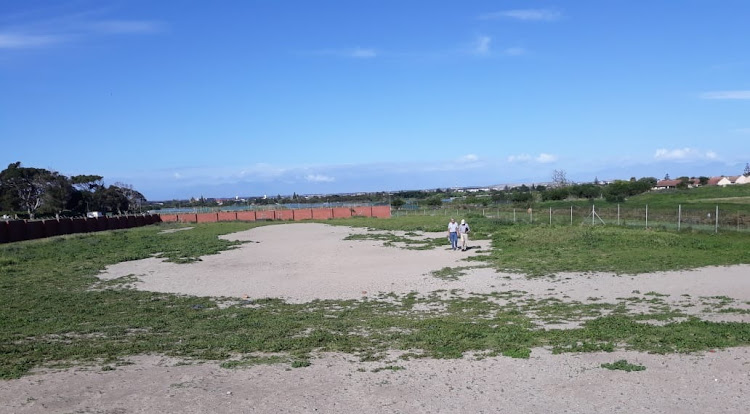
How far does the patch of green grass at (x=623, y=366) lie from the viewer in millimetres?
7953

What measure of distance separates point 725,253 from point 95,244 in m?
32.8

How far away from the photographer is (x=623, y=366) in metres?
8.06

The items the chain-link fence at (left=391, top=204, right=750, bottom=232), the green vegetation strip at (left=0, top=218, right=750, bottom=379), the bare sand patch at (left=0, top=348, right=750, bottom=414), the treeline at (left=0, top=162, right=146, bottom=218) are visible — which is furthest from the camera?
the treeline at (left=0, top=162, right=146, bottom=218)

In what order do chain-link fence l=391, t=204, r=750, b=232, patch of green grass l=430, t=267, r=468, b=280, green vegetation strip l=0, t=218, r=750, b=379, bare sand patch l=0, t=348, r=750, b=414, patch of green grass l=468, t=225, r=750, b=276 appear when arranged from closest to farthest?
bare sand patch l=0, t=348, r=750, b=414 < green vegetation strip l=0, t=218, r=750, b=379 < patch of green grass l=430, t=267, r=468, b=280 < patch of green grass l=468, t=225, r=750, b=276 < chain-link fence l=391, t=204, r=750, b=232

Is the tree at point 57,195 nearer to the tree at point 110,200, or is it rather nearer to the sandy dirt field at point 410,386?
the tree at point 110,200

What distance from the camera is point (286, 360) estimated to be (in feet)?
29.5

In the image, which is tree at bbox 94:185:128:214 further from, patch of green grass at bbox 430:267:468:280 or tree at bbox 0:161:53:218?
patch of green grass at bbox 430:267:468:280

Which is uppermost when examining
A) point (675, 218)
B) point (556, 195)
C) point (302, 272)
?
point (556, 195)

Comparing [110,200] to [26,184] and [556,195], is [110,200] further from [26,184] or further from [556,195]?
[556,195]

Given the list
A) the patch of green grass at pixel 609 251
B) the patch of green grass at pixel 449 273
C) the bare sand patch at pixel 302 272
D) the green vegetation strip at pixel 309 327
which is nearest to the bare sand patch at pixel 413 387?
the green vegetation strip at pixel 309 327

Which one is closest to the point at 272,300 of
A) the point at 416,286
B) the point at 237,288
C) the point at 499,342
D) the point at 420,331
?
the point at 237,288

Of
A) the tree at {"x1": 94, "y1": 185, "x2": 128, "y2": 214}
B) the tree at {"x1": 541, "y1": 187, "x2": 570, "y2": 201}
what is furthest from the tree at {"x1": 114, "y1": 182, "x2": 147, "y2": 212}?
the tree at {"x1": 541, "y1": 187, "x2": 570, "y2": 201}

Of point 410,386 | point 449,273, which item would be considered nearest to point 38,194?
point 449,273

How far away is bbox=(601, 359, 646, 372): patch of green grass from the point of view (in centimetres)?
795
